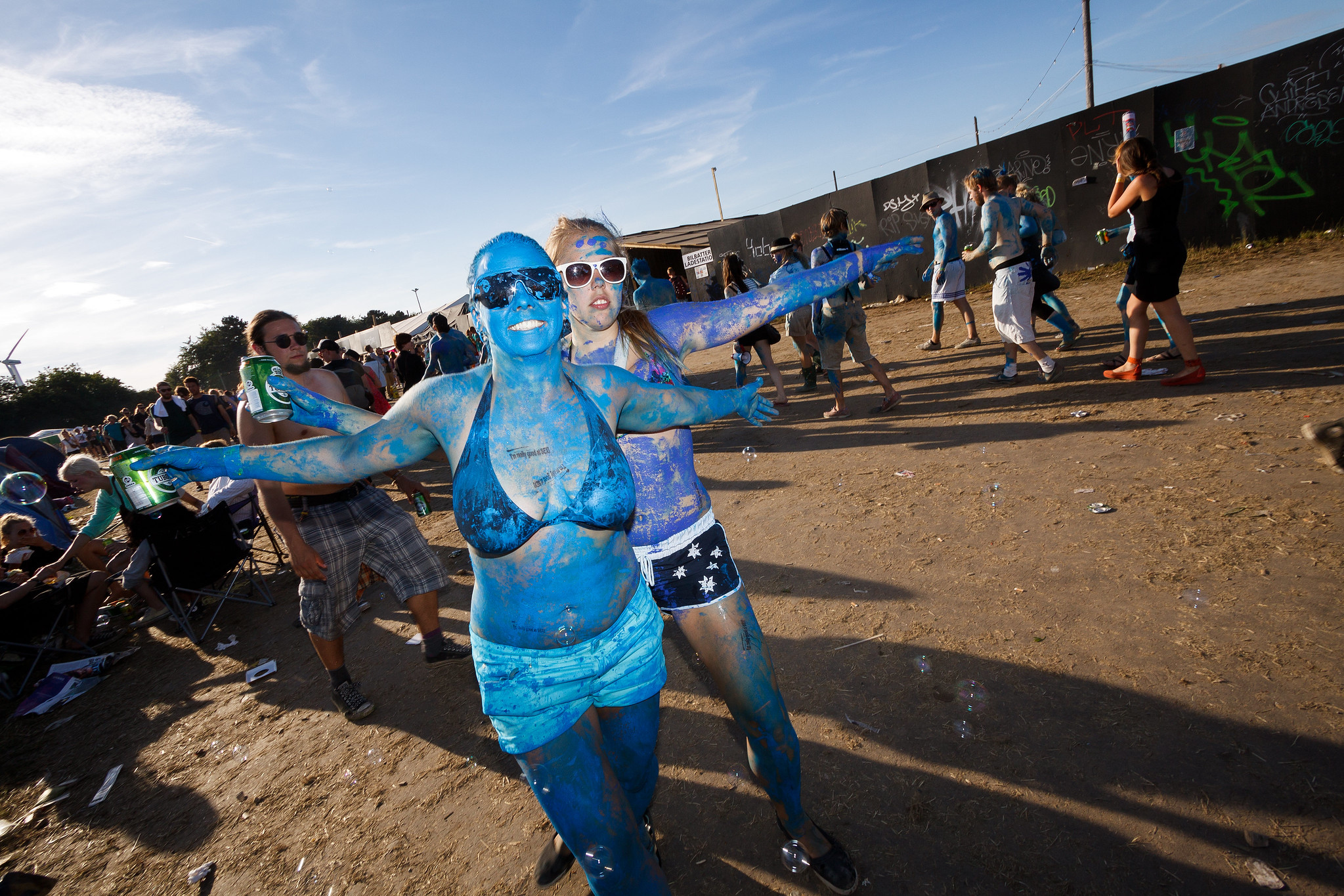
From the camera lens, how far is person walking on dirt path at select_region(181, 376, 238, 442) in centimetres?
1117

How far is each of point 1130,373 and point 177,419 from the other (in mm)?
14698

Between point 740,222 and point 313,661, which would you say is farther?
point 740,222

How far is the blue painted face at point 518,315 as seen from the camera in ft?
5.51

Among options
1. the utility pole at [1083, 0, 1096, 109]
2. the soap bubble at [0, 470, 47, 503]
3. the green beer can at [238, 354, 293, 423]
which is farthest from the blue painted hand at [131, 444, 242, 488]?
the utility pole at [1083, 0, 1096, 109]

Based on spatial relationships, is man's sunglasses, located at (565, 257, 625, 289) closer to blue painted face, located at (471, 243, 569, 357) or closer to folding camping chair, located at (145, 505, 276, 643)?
blue painted face, located at (471, 243, 569, 357)

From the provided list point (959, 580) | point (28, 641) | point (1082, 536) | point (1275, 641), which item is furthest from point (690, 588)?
point (28, 641)

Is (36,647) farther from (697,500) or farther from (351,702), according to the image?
(697,500)

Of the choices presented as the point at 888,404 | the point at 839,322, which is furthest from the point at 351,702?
the point at 888,404

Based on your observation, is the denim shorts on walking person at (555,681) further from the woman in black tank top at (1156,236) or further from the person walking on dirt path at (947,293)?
the person walking on dirt path at (947,293)

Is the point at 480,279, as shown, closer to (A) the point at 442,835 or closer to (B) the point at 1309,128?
(A) the point at 442,835

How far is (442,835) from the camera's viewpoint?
2820 mm

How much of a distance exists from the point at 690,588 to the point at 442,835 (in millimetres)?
1932

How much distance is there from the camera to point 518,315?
5.50ft

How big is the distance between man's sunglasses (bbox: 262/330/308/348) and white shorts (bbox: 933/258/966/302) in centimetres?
851
